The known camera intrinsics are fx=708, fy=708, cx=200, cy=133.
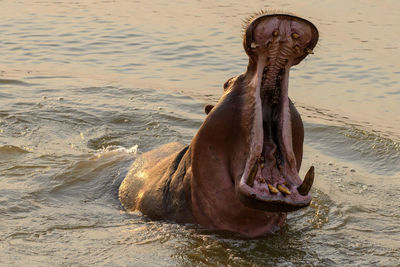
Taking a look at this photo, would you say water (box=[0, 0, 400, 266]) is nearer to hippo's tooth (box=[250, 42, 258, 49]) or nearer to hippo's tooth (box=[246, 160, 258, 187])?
hippo's tooth (box=[246, 160, 258, 187])

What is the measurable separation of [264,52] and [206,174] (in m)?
0.88

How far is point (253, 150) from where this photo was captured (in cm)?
402

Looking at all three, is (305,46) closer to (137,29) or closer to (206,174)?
(206,174)

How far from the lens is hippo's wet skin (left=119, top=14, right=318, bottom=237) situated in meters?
3.88

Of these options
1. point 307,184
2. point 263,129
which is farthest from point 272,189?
point 263,129

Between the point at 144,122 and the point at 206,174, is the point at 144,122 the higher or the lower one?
the lower one

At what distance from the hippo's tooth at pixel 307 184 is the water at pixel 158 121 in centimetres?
67

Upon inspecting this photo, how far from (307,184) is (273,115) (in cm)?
53

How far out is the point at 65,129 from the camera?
7.96 m

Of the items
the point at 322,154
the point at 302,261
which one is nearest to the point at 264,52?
the point at 302,261

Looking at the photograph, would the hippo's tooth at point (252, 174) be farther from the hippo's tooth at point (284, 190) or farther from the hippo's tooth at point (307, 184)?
the hippo's tooth at point (307, 184)

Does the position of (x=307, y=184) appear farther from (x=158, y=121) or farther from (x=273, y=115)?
(x=158, y=121)

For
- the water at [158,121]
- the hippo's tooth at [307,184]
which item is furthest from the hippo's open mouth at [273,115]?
the water at [158,121]

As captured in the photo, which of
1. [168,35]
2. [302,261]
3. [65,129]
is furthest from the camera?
[168,35]
